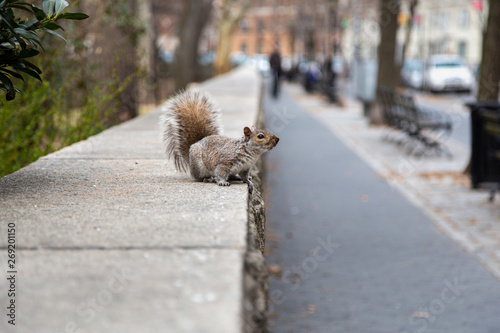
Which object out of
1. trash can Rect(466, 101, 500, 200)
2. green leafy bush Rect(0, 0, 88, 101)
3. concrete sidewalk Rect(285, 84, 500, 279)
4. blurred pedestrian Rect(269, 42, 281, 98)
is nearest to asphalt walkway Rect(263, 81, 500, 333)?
concrete sidewalk Rect(285, 84, 500, 279)

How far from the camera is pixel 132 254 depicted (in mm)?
2258

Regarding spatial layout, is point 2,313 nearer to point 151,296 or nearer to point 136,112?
point 151,296

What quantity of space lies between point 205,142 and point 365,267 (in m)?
3.34

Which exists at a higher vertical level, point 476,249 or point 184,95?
point 184,95

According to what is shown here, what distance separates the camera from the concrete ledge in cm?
179

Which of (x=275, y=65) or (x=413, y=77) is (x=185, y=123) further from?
(x=413, y=77)

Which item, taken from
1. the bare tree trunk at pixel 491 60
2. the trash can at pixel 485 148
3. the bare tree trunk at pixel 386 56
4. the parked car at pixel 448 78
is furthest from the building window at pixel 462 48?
the trash can at pixel 485 148

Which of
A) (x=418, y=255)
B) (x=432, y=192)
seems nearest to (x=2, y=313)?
(x=418, y=255)

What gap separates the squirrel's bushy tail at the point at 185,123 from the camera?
4109mm

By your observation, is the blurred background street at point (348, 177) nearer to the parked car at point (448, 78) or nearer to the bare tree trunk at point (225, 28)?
the parked car at point (448, 78)

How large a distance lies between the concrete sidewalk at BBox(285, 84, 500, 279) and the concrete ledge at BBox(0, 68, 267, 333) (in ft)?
14.0

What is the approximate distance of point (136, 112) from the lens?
12.8 meters

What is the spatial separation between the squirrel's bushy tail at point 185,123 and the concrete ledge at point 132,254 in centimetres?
25

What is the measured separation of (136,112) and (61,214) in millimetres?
9984
